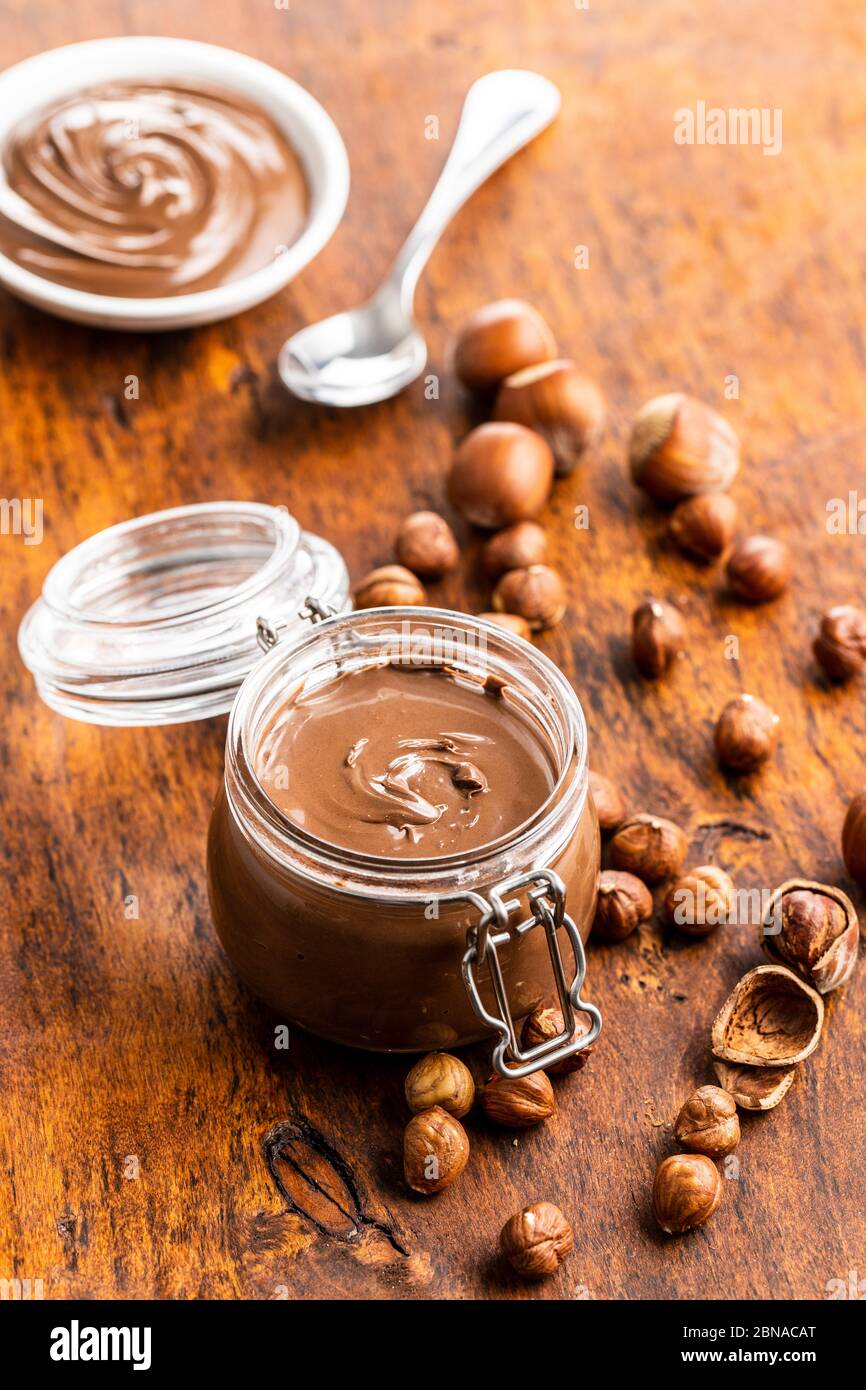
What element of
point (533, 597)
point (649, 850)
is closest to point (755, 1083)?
point (649, 850)

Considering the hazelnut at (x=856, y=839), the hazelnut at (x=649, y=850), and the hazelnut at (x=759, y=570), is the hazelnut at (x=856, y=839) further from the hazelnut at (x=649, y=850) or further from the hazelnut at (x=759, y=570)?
the hazelnut at (x=759, y=570)

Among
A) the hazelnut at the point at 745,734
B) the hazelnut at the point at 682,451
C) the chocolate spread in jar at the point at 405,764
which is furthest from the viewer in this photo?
the hazelnut at the point at 682,451

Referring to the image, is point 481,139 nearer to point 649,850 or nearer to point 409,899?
point 649,850

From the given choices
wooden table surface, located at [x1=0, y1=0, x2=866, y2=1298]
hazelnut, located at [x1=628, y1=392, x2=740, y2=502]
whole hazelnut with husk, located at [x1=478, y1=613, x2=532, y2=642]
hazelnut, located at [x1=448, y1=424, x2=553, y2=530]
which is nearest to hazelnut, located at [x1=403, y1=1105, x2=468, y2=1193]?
wooden table surface, located at [x1=0, y1=0, x2=866, y2=1298]

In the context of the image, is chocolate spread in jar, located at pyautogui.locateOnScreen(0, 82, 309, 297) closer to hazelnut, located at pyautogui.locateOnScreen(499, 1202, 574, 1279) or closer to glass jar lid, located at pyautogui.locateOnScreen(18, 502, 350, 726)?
glass jar lid, located at pyautogui.locateOnScreen(18, 502, 350, 726)

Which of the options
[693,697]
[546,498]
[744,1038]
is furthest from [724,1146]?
[546,498]

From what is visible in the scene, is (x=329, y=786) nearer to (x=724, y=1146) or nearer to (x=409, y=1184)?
(x=409, y=1184)

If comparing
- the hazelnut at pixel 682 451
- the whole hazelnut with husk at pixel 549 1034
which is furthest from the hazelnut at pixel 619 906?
the hazelnut at pixel 682 451
